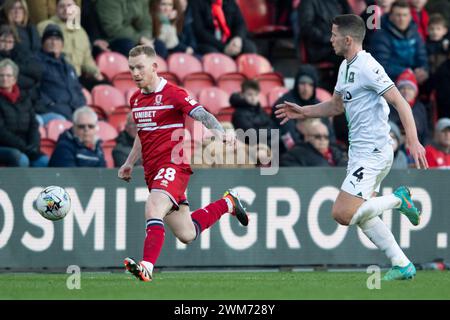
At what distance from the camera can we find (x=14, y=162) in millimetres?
13312

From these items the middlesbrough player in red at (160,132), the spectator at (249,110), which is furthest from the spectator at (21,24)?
the middlesbrough player in red at (160,132)

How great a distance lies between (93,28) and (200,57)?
158cm

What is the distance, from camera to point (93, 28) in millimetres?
16000

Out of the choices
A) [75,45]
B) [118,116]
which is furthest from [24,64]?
[118,116]

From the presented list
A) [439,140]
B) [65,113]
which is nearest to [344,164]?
[439,140]

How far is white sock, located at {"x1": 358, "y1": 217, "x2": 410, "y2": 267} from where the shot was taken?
973 cm

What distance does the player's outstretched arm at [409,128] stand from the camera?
9055mm

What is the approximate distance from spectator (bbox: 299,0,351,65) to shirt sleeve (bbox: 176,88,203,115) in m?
6.67

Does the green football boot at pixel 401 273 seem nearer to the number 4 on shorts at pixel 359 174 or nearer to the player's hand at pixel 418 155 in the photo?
the number 4 on shorts at pixel 359 174

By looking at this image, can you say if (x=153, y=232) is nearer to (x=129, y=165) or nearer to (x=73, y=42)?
(x=129, y=165)

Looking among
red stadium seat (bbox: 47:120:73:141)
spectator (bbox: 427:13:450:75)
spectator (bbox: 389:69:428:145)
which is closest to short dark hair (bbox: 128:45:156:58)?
red stadium seat (bbox: 47:120:73:141)

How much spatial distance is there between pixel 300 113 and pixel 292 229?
2.44 m

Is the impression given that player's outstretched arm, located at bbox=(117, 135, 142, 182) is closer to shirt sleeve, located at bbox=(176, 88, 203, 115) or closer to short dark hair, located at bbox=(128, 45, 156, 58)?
shirt sleeve, located at bbox=(176, 88, 203, 115)

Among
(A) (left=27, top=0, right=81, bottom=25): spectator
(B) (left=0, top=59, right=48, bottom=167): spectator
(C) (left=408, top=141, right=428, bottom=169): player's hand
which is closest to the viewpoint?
(C) (left=408, top=141, right=428, bottom=169): player's hand
